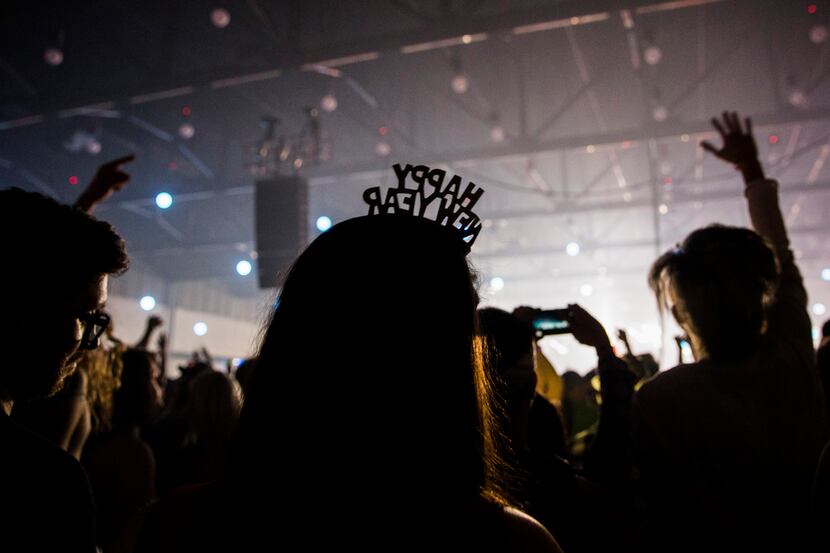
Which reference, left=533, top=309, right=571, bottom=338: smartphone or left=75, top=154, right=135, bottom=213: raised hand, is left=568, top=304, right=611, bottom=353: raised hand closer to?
left=533, top=309, right=571, bottom=338: smartphone

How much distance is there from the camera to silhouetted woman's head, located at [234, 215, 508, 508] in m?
0.73

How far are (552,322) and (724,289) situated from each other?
456mm

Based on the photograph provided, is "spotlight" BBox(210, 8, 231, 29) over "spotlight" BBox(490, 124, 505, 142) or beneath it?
over

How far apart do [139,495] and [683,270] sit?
7.13 ft

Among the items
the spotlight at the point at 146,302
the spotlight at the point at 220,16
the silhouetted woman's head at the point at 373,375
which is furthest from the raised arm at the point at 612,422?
the spotlight at the point at 146,302

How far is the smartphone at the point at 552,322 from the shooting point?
1.65 metres

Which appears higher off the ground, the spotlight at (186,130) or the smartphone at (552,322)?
the spotlight at (186,130)

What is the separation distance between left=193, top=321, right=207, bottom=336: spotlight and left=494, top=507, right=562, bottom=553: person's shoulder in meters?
18.7

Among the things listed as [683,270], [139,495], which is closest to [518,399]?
[683,270]

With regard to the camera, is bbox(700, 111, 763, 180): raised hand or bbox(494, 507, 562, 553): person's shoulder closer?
bbox(494, 507, 562, 553): person's shoulder

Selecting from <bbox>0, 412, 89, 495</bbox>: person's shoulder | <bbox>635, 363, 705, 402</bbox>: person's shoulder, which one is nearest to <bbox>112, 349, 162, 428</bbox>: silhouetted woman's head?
<bbox>0, 412, 89, 495</bbox>: person's shoulder

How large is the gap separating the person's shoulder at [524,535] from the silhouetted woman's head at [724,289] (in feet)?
3.01

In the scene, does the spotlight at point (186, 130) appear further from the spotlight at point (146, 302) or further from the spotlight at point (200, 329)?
the spotlight at point (200, 329)

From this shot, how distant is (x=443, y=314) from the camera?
797 mm
